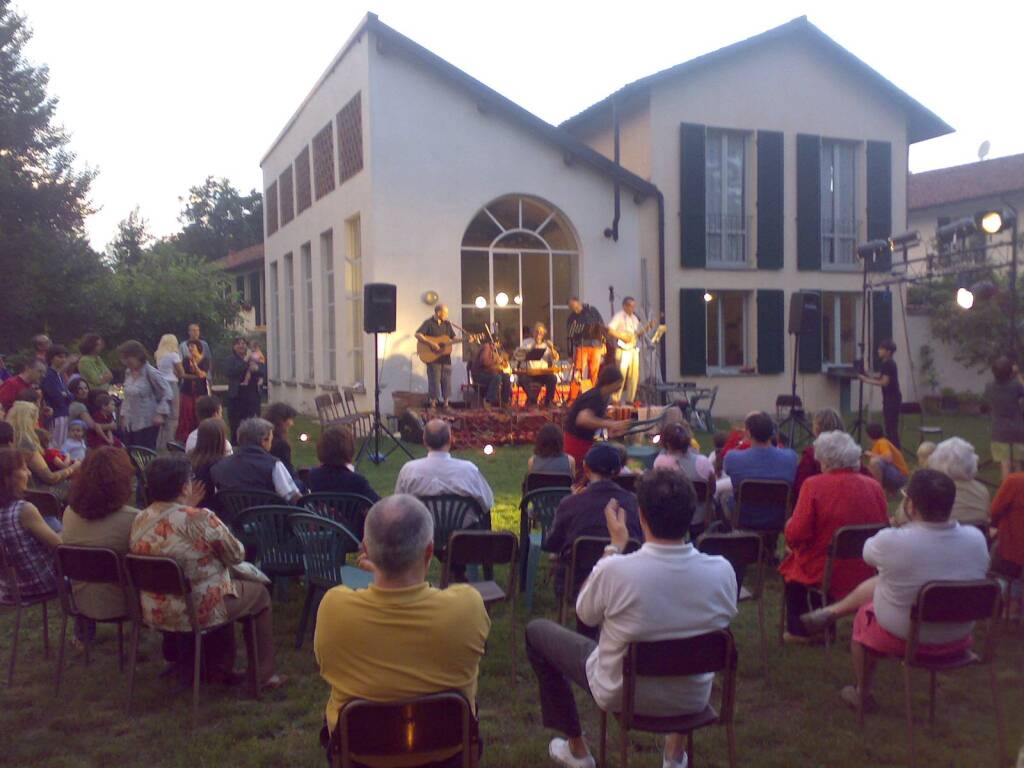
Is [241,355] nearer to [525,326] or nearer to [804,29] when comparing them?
[525,326]

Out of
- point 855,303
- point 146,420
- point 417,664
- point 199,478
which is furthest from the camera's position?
point 855,303

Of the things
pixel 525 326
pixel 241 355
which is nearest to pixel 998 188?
pixel 525 326

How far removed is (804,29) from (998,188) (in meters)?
13.3

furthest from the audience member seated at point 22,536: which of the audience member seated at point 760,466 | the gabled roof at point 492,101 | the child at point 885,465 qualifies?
the gabled roof at point 492,101

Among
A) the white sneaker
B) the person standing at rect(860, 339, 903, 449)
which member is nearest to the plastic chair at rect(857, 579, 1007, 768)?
the white sneaker

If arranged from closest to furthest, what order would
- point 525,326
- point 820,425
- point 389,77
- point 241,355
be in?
point 820,425 < point 241,355 < point 389,77 < point 525,326

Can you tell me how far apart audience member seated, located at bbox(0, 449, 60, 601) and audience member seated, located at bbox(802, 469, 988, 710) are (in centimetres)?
360

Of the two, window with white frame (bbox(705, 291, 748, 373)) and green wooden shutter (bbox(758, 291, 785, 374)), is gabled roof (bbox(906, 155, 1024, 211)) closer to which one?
green wooden shutter (bbox(758, 291, 785, 374))

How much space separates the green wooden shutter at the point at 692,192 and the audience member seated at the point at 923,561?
14186 mm

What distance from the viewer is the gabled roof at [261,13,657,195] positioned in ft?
48.9

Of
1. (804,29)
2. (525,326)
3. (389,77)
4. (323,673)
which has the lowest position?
(323,673)

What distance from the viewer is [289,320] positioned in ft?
74.0

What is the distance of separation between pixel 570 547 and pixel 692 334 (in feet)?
44.4

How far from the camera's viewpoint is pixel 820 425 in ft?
19.7
